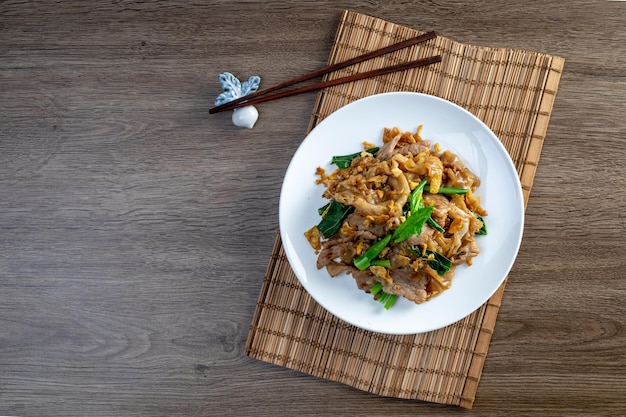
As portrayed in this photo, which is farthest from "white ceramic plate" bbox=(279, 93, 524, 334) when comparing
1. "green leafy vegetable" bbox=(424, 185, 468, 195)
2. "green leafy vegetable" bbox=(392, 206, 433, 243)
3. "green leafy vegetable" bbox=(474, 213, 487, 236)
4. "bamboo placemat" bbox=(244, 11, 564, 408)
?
"green leafy vegetable" bbox=(392, 206, 433, 243)

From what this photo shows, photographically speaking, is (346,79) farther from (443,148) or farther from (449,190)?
(449,190)

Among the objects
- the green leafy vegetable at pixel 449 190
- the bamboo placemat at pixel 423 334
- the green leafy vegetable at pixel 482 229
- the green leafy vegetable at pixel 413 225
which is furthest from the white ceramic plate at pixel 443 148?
the green leafy vegetable at pixel 413 225

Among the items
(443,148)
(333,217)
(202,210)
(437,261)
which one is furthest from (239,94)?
(437,261)

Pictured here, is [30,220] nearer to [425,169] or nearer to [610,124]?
[425,169]

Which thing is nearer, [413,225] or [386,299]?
[413,225]

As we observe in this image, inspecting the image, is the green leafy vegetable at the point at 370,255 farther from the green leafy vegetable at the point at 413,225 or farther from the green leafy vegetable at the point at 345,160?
the green leafy vegetable at the point at 345,160

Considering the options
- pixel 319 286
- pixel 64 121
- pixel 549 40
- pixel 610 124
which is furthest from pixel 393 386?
pixel 64 121
